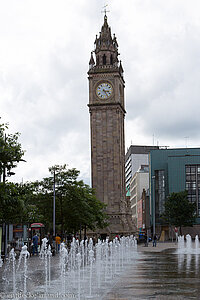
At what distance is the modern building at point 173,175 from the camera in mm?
100750

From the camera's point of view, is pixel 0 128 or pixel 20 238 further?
pixel 20 238

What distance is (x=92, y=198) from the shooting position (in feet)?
193

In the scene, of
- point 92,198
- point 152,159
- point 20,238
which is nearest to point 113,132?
point 152,159

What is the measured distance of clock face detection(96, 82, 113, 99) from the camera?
284 feet

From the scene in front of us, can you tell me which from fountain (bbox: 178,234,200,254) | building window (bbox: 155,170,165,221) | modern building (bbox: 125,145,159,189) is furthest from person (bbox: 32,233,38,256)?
modern building (bbox: 125,145,159,189)

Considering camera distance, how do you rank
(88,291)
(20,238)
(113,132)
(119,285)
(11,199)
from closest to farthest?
(88,291) < (119,285) < (11,199) < (20,238) < (113,132)

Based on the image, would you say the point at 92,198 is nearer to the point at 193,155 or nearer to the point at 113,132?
the point at 113,132

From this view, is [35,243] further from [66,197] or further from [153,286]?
[153,286]

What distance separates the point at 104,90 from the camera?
3415 inches

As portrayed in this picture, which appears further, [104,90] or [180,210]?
[180,210]

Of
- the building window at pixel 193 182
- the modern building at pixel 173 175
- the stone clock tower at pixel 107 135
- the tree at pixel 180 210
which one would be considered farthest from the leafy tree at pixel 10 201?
the building window at pixel 193 182

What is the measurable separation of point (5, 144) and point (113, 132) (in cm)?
6170

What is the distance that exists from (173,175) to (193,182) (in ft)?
14.3

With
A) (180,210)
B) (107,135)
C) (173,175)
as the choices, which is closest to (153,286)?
(107,135)
